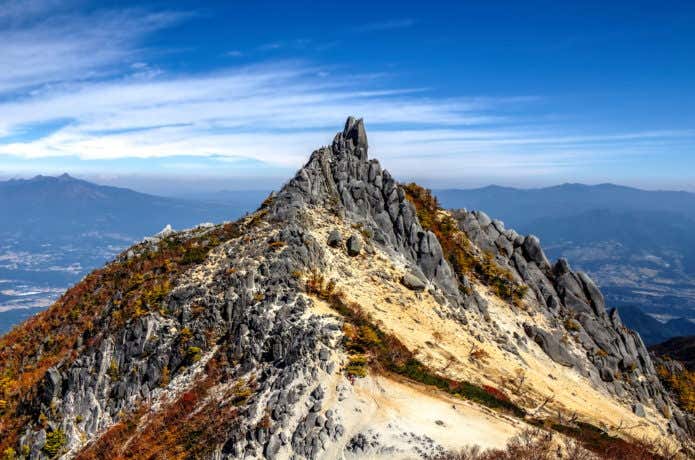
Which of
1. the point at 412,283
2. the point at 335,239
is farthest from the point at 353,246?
the point at 412,283

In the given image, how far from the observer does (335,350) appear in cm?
2608

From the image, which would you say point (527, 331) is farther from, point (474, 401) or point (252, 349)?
point (252, 349)

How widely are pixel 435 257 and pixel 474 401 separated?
2010cm

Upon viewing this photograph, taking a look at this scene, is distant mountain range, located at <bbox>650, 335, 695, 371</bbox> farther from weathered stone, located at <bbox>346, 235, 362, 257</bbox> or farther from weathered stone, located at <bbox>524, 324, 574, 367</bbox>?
weathered stone, located at <bbox>346, 235, 362, 257</bbox>

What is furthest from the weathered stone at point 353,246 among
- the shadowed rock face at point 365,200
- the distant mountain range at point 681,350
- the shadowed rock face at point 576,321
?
the distant mountain range at point 681,350

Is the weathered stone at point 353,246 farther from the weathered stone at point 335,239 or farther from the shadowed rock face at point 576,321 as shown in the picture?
the shadowed rock face at point 576,321

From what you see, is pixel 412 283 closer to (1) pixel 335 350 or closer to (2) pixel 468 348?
(2) pixel 468 348

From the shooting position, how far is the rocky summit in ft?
75.7

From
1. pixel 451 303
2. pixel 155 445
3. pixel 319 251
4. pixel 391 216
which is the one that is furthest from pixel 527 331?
pixel 155 445

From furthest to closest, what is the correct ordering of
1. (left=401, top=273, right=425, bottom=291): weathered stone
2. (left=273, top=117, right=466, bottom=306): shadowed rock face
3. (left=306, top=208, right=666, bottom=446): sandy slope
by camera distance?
(left=273, top=117, right=466, bottom=306): shadowed rock face
(left=401, top=273, right=425, bottom=291): weathered stone
(left=306, top=208, right=666, bottom=446): sandy slope

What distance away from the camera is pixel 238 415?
77.4 ft

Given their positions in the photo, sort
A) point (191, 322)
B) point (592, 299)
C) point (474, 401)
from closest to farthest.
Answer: point (474, 401) < point (191, 322) < point (592, 299)

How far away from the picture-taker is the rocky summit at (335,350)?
23.1 m

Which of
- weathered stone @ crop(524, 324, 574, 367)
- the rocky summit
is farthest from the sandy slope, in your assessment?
weathered stone @ crop(524, 324, 574, 367)
